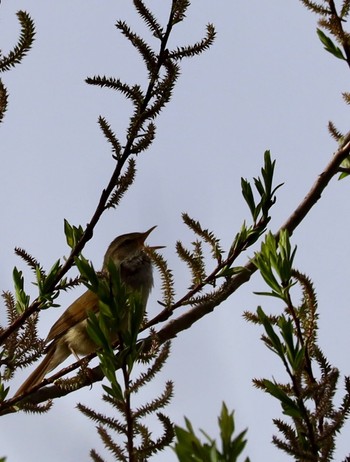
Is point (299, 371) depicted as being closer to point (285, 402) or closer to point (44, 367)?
point (285, 402)

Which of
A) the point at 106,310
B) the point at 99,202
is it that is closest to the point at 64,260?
the point at 99,202

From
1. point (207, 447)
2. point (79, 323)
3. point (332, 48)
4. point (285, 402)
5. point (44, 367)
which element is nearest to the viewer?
point (207, 447)

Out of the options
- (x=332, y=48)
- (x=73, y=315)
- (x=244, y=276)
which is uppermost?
(x=73, y=315)

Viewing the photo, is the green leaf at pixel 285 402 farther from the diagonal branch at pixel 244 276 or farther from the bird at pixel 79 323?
the bird at pixel 79 323

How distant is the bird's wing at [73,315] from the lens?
6176mm

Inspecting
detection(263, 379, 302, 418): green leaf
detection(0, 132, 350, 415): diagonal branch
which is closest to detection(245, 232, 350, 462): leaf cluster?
detection(263, 379, 302, 418): green leaf

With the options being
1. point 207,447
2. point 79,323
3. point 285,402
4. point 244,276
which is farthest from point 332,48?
point 79,323

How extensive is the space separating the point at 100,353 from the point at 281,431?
0.44m

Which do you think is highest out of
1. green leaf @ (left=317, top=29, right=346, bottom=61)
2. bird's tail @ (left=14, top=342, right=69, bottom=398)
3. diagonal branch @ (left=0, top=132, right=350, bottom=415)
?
bird's tail @ (left=14, top=342, right=69, bottom=398)

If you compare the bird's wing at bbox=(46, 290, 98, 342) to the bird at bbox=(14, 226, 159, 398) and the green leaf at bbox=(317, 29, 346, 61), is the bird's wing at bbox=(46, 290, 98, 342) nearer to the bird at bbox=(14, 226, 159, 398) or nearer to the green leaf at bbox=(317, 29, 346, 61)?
the bird at bbox=(14, 226, 159, 398)

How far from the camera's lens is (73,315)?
6289 millimetres

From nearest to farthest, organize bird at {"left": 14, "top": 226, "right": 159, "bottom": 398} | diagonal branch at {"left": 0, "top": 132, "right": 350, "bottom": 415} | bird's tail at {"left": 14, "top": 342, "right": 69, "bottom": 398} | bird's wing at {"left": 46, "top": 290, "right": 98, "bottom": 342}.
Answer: diagonal branch at {"left": 0, "top": 132, "right": 350, "bottom": 415} → bird's tail at {"left": 14, "top": 342, "right": 69, "bottom": 398} → bird at {"left": 14, "top": 226, "right": 159, "bottom": 398} → bird's wing at {"left": 46, "top": 290, "right": 98, "bottom": 342}

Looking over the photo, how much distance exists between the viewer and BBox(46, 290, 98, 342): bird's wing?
20.3ft

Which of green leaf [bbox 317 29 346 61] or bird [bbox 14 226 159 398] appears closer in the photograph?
green leaf [bbox 317 29 346 61]
